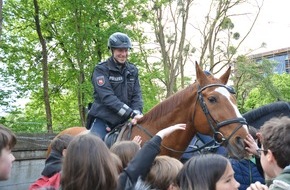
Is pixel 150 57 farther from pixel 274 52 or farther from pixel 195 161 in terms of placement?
pixel 274 52

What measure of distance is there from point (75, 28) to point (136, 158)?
17.3m

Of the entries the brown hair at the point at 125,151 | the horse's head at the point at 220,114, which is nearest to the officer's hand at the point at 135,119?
the horse's head at the point at 220,114

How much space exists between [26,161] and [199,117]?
502cm

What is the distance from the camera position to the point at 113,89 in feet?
20.4

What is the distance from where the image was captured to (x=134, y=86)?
21.2ft

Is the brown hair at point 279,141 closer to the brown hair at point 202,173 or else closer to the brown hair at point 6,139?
the brown hair at point 202,173

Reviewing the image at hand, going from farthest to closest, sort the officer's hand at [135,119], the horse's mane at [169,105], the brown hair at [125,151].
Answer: the officer's hand at [135,119] → the horse's mane at [169,105] → the brown hair at [125,151]

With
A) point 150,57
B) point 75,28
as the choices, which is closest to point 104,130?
point 75,28

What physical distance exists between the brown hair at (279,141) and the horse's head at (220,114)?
1.95 m

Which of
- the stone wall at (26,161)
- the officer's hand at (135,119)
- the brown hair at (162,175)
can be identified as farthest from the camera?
the stone wall at (26,161)

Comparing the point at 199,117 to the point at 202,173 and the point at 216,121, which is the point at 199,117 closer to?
the point at 216,121

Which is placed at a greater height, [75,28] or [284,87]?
[75,28]

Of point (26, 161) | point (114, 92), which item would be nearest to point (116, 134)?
point (114, 92)

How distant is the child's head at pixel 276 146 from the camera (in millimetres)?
2816
